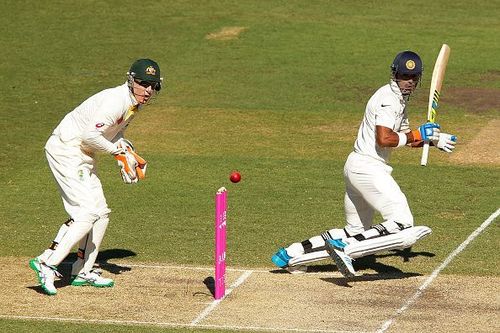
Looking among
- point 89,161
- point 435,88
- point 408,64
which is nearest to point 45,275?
point 89,161

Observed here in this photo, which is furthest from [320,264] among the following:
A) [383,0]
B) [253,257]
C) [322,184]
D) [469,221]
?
[383,0]

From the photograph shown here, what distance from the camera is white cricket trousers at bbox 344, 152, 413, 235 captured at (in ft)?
37.4

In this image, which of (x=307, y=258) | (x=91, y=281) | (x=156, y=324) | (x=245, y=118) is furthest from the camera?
(x=245, y=118)

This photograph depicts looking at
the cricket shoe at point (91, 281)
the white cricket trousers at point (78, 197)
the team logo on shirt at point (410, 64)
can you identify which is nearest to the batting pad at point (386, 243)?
the team logo on shirt at point (410, 64)

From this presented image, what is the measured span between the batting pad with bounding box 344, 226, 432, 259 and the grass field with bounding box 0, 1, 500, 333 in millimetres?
443

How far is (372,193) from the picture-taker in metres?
11.5

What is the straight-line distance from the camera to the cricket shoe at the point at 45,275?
11039mm

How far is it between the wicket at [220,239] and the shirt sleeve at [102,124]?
4.04 ft

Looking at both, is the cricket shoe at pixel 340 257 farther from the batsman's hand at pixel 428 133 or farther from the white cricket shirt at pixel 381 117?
the batsman's hand at pixel 428 133

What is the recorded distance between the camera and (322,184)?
53.0ft

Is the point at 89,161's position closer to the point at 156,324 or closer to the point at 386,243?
the point at 156,324

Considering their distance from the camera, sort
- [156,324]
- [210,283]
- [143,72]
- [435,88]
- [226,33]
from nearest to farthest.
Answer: [156,324] < [143,72] < [210,283] < [435,88] < [226,33]

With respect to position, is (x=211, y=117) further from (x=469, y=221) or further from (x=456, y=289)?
(x=456, y=289)

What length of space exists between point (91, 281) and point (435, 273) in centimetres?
352
